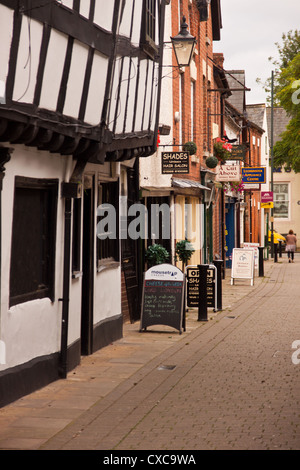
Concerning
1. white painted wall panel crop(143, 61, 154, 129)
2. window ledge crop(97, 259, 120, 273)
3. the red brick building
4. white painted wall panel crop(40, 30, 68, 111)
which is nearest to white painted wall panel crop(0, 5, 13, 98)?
white painted wall panel crop(40, 30, 68, 111)

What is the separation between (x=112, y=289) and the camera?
13.0m

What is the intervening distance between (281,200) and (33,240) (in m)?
51.9

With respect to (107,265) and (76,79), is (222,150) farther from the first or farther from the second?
(76,79)

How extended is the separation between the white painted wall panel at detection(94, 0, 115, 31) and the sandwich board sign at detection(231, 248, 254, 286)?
14.9 m

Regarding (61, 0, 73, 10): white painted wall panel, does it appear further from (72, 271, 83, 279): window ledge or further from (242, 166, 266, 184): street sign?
(242, 166, 266, 184): street sign

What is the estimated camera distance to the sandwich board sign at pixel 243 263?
24.6 meters

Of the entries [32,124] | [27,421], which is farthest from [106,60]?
[27,421]

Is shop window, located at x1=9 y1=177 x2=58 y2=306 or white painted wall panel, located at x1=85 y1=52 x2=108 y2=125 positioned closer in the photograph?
shop window, located at x1=9 y1=177 x2=58 y2=306

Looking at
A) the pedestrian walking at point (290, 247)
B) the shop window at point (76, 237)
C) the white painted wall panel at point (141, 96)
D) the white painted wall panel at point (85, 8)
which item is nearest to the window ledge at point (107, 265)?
the shop window at point (76, 237)

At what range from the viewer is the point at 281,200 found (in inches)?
2365

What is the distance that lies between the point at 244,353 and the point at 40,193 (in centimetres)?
411

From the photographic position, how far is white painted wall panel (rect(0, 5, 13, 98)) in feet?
23.6


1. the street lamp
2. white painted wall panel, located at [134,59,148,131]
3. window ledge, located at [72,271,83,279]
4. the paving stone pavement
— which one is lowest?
the paving stone pavement

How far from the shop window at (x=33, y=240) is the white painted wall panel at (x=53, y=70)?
3.06ft
